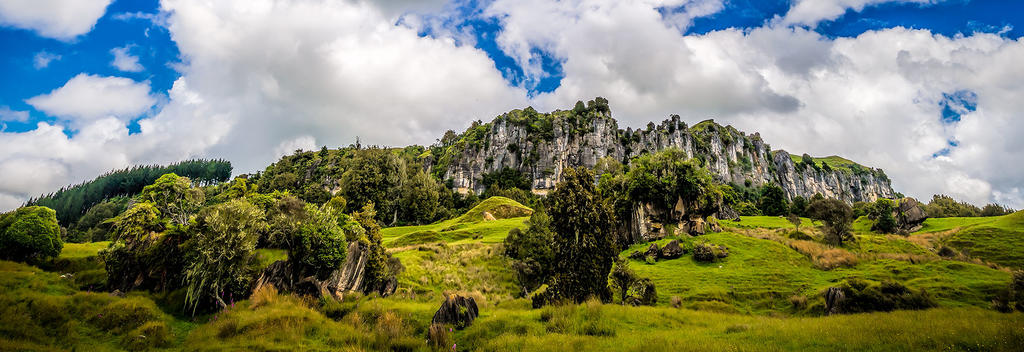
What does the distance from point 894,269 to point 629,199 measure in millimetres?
20926

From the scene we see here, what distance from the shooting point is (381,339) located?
1330 cm

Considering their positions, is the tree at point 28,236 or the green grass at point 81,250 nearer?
the tree at point 28,236

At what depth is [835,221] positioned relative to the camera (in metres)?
35.2

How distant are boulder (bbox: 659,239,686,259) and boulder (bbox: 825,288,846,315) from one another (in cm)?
1506

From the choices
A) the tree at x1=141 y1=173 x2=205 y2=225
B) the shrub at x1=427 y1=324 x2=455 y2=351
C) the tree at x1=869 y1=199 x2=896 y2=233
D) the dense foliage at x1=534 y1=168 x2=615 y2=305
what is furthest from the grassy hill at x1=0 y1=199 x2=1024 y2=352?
the tree at x1=869 y1=199 x2=896 y2=233

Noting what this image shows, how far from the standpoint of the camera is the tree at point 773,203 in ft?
296

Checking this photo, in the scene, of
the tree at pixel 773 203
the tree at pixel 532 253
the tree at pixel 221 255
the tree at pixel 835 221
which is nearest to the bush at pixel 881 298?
the tree at pixel 532 253

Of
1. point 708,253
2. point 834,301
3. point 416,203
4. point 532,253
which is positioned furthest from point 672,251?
point 416,203

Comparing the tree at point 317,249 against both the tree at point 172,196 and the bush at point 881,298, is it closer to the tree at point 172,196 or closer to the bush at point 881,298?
the tree at point 172,196

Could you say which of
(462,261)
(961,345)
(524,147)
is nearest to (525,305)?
(961,345)

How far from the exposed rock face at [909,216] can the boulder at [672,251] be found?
1415 inches

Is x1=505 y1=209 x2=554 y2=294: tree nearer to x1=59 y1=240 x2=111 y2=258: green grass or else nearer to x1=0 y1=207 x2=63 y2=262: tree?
x1=59 y1=240 x2=111 y2=258: green grass

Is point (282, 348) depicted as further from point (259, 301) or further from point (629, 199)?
point (629, 199)

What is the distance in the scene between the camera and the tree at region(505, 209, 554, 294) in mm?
31469
